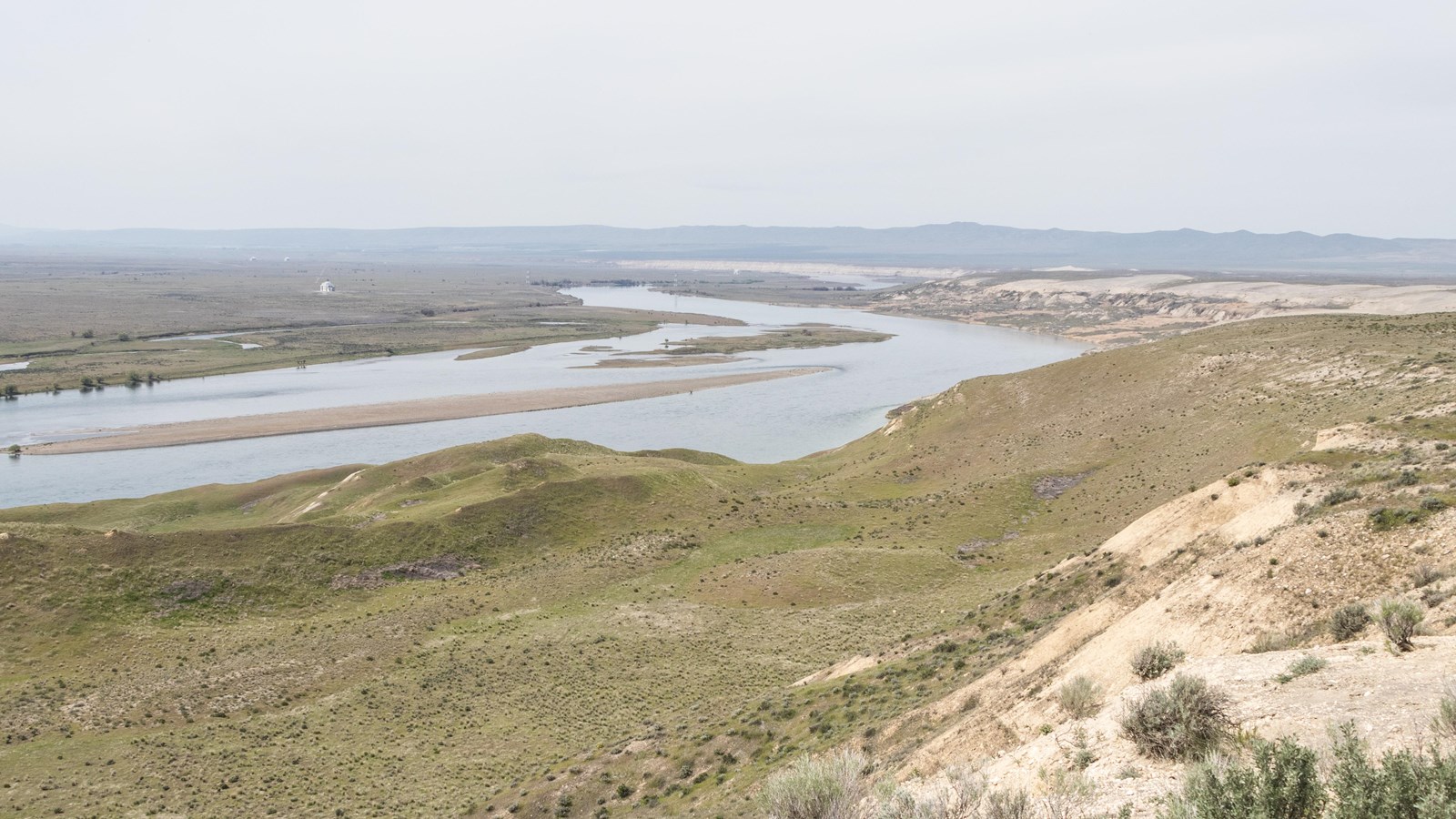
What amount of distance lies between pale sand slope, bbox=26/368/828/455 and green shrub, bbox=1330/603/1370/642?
332 feet

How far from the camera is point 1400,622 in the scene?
1294cm

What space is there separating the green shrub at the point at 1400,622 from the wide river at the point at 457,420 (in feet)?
234

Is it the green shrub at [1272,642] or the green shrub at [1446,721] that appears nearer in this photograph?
the green shrub at [1446,721]

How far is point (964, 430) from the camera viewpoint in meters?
66.6

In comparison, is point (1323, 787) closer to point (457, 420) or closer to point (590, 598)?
point (590, 598)

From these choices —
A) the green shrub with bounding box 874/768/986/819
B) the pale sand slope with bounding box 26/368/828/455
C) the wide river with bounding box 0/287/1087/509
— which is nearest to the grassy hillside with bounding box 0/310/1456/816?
the green shrub with bounding box 874/768/986/819

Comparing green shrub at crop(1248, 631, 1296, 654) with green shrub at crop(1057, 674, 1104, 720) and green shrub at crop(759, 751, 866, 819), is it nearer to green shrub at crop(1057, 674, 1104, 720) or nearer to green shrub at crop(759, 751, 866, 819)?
green shrub at crop(1057, 674, 1104, 720)

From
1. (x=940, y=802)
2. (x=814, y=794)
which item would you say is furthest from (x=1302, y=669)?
(x=814, y=794)

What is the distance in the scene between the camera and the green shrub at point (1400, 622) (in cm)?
1291

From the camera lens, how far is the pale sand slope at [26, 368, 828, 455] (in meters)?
92.2

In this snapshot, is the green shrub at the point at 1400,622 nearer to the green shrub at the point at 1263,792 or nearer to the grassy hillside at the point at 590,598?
the green shrub at the point at 1263,792

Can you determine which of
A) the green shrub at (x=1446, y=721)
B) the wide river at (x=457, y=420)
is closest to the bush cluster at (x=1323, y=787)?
the green shrub at (x=1446, y=721)

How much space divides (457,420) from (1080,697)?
324ft

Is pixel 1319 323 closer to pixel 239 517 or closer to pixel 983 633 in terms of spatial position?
pixel 983 633
